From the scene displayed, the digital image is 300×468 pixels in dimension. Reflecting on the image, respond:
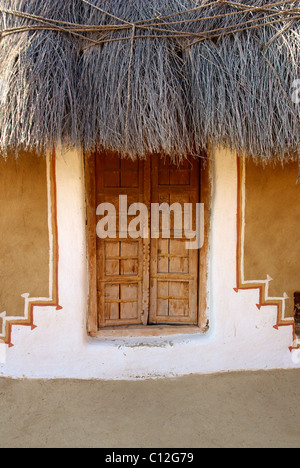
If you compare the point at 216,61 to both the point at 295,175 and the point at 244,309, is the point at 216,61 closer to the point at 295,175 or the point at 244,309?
the point at 295,175

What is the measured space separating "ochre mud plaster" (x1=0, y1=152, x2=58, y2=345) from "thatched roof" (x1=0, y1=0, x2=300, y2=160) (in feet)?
1.24

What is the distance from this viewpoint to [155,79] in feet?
8.07

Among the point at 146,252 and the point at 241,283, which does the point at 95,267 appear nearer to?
the point at 146,252


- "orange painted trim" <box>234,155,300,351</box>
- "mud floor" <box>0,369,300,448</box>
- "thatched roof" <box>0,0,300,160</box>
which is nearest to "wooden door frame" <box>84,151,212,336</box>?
"orange painted trim" <box>234,155,300,351</box>

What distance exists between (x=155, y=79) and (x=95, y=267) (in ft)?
4.86

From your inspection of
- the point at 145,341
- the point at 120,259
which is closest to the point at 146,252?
the point at 120,259

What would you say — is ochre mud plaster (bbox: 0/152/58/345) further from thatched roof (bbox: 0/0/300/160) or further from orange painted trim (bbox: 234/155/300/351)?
orange painted trim (bbox: 234/155/300/351)

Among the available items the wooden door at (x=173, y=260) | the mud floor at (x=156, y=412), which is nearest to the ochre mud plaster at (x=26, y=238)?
the mud floor at (x=156, y=412)

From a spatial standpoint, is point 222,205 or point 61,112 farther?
Answer: point 222,205

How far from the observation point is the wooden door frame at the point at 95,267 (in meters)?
2.96

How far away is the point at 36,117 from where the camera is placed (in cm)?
236

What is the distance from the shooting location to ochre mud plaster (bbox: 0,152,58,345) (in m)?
2.78
